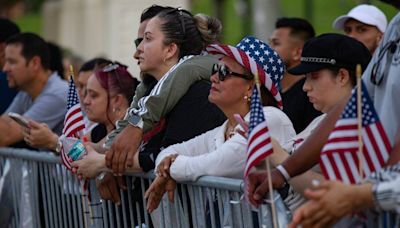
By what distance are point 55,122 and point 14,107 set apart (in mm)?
861

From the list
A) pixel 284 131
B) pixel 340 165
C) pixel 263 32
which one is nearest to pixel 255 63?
pixel 284 131

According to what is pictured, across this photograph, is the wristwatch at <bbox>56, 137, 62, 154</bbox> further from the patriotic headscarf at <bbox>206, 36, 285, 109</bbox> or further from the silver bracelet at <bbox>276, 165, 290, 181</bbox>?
the silver bracelet at <bbox>276, 165, 290, 181</bbox>

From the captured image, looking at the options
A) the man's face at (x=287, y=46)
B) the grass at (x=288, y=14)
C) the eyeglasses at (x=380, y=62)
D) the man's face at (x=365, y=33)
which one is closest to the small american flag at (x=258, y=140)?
the eyeglasses at (x=380, y=62)

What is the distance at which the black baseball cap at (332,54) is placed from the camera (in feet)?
18.6

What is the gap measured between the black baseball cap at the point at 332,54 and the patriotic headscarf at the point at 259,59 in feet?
0.85

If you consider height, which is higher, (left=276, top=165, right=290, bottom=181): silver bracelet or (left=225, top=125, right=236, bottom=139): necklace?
(left=276, top=165, right=290, bottom=181): silver bracelet

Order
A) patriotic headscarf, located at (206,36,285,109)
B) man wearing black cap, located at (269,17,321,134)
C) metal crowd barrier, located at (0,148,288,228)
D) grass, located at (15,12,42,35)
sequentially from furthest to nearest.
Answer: grass, located at (15,12,42,35), man wearing black cap, located at (269,17,321,134), patriotic headscarf, located at (206,36,285,109), metal crowd barrier, located at (0,148,288,228)

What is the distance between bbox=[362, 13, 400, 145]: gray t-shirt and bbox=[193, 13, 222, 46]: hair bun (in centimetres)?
214

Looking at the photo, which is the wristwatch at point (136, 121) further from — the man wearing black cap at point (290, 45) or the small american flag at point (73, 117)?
the man wearing black cap at point (290, 45)

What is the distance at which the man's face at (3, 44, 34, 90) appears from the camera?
948 centimetres

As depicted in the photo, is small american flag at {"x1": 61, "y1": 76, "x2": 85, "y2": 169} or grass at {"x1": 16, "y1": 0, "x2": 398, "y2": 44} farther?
grass at {"x1": 16, "y1": 0, "x2": 398, "y2": 44}

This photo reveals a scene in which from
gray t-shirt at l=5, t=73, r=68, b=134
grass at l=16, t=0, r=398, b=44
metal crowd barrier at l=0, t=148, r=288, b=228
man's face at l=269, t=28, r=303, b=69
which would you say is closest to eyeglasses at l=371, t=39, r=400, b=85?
metal crowd barrier at l=0, t=148, r=288, b=228

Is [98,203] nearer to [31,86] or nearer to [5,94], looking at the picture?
[31,86]

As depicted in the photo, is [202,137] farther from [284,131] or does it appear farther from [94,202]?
[94,202]
